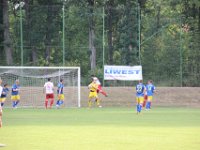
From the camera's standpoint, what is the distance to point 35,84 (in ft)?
145

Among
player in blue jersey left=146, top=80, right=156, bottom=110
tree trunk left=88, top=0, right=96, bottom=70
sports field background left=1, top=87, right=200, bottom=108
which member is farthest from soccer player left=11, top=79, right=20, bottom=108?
player in blue jersey left=146, top=80, right=156, bottom=110

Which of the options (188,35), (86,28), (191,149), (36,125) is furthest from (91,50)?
(191,149)

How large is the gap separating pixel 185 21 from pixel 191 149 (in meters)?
33.6

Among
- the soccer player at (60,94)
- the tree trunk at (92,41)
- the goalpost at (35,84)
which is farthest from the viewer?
the tree trunk at (92,41)

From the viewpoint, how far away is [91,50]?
153 ft

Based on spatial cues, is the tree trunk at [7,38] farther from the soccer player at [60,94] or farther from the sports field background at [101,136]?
the sports field background at [101,136]

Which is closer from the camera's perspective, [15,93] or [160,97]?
[15,93]

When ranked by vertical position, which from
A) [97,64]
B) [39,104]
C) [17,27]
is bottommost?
[39,104]

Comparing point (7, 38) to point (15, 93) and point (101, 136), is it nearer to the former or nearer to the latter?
point (15, 93)

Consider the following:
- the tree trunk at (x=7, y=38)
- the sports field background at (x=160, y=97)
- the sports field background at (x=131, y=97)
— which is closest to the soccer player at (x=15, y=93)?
the sports field background at (x=131, y=97)

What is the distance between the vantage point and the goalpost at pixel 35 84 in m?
43.8

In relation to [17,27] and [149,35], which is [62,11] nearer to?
[17,27]

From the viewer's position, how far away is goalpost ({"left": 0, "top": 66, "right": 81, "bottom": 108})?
4378cm

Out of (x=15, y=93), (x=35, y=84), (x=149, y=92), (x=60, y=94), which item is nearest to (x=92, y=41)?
(x=35, y=84)
